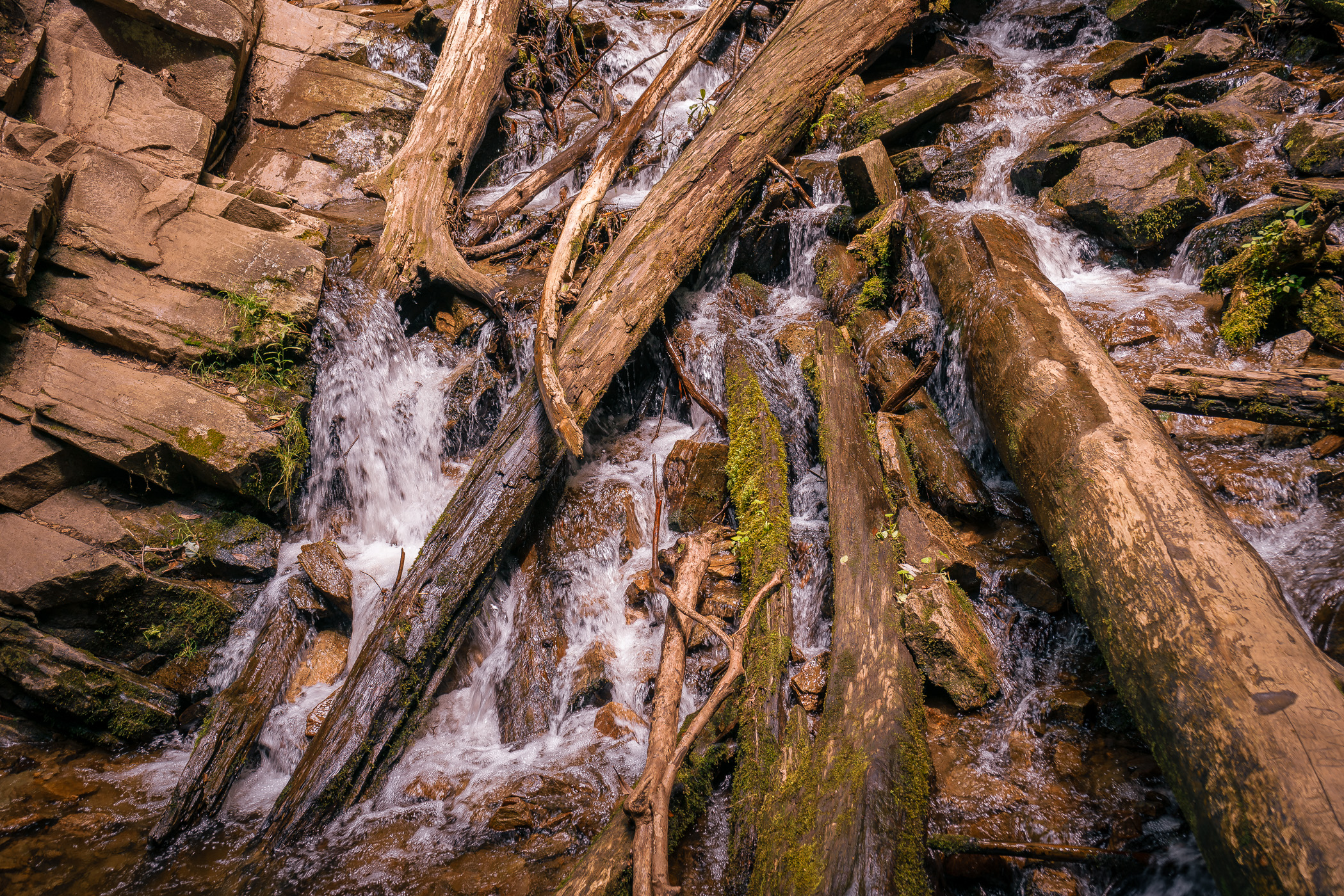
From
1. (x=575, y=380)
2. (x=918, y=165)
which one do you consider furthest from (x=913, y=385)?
(x=918, y=165)

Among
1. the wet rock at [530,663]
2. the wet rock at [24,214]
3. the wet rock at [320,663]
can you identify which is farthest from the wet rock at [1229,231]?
the wet rock at [24,214]

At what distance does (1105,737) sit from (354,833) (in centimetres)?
378

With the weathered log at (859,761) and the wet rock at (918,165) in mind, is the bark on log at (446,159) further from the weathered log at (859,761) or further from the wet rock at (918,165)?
the wet rock at (918,165)

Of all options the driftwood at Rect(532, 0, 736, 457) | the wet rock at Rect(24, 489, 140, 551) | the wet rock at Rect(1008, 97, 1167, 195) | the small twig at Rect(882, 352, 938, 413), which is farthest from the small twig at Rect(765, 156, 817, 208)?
the wet rock at Rect(24, 489, 140, 551)

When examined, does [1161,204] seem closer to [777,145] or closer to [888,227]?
[888,227]

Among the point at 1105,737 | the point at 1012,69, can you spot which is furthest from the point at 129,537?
the point at 1012,69

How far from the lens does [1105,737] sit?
9.22 feet

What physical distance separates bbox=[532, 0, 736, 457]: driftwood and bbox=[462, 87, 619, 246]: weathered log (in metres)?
0.74

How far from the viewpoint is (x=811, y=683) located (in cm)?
305

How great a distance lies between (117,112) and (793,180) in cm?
642

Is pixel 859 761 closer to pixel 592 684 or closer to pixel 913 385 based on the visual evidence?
pixel 592 684

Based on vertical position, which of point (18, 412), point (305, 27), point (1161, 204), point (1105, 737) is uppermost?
point (1161, 204)

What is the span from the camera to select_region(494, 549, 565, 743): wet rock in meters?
3.67

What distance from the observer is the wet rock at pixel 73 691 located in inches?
141
